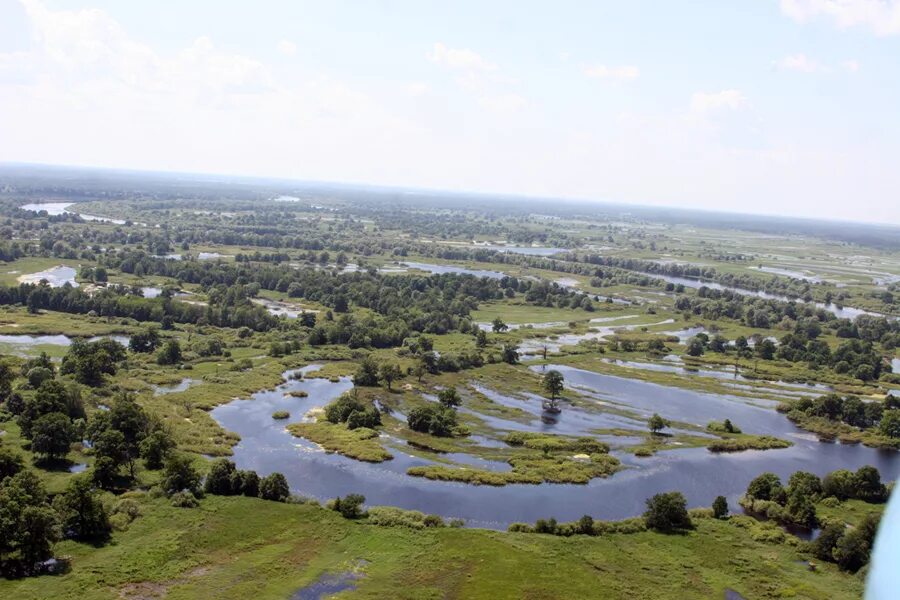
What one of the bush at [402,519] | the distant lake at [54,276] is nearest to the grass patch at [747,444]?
the bush at [402,519]

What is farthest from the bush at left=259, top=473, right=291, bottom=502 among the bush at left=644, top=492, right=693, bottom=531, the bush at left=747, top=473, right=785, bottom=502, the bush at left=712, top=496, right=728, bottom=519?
the bush at left=747, top=473, right=785, bottom=502

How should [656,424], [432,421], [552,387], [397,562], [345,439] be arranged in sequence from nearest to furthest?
[397,562]
[345,439]
[432,421]
[656,424]
[552,387]

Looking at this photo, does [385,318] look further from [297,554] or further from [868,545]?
[868,545]

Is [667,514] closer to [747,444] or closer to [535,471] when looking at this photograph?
[535,471]

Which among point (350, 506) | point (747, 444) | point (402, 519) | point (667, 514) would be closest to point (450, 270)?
point (747, 444)

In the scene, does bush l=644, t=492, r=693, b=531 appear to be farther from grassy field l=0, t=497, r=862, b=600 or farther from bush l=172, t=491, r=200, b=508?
bush l=172, t=491, r=200, b=508

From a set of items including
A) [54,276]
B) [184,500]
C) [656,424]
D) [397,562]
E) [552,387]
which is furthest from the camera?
[54,276]

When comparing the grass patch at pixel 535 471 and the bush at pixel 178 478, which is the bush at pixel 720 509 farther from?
the bush at pixel 178 478

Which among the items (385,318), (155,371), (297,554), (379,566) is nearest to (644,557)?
(379,566)
